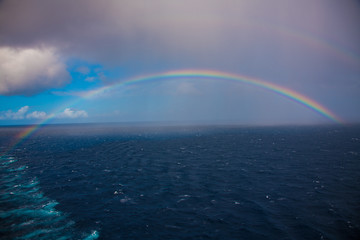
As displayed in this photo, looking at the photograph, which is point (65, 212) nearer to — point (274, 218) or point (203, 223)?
point (203, 223)

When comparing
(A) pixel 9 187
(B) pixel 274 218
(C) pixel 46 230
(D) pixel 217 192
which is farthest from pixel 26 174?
(B) pixel 274 218

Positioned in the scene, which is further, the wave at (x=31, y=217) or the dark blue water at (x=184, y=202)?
the dark blue water at (x=184, y=202)

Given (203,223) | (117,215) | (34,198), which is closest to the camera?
(203,223)

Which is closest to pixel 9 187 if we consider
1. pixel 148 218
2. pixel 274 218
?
pixel 148 218

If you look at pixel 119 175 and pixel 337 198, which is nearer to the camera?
pixel 337 198

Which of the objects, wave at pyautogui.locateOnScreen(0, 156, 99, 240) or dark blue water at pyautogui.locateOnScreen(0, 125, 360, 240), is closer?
wave at pyautogui.locateOnScreen(0, 156, 99, 240)

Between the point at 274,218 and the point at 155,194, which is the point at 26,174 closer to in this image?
the point at 155,194

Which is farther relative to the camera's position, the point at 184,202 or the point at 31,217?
the point at 184,202

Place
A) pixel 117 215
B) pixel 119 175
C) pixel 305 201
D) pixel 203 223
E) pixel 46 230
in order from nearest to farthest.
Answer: pixel 46 230 → pixel 203 223 → pixel 117 215 → pixel 305 201 → pixel 119 175

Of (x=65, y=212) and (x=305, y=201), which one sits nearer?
(x=65, y=212)
